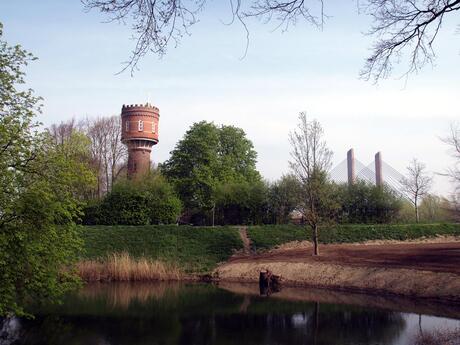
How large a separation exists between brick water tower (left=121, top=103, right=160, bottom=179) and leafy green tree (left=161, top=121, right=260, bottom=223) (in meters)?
2.52

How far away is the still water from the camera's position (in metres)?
13.9

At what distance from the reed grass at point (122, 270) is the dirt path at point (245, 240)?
5539 millimetres

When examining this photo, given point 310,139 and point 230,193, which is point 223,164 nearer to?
point 230,193

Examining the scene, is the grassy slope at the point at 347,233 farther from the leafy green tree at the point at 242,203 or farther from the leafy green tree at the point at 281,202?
the leafy green tree at the point at 242,203

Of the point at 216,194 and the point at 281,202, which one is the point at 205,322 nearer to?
the point at 281,202

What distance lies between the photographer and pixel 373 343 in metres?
13.0

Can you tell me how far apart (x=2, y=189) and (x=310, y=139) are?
63.5 ft

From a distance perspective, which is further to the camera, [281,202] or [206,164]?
[206,164]

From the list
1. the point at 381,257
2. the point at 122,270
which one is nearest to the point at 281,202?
the point at 381,257

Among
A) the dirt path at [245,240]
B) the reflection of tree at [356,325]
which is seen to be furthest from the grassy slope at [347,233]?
the reflection of tree at [356,325]

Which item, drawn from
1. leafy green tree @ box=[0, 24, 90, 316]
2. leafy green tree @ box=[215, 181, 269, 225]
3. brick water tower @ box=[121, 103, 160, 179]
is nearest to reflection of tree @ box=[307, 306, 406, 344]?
leafy green tree @ box=[0, 24, 90, 316]

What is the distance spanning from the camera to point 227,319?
55.3 ft

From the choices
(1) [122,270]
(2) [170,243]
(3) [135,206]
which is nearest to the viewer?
(1) [122,270]

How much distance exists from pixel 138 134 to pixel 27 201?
35.7 metres
